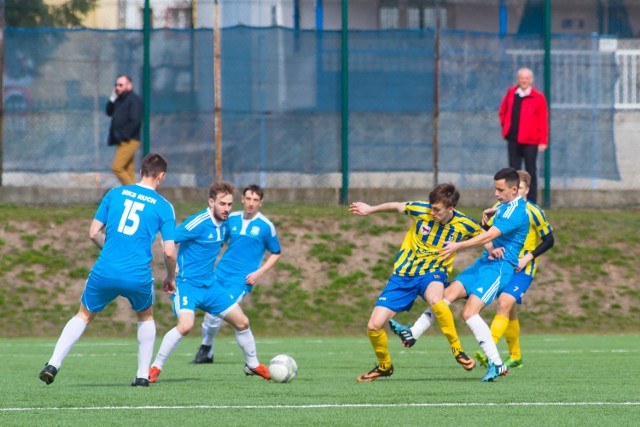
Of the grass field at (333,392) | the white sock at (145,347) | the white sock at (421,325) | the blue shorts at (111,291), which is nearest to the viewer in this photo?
the grass field at (333,392)

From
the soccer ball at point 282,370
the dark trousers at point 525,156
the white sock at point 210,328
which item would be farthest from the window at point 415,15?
the soccer ball at point 282,370

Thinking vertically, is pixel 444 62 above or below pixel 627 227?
above

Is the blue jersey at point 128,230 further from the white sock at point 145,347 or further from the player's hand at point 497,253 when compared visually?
the player's hand at point 497,253

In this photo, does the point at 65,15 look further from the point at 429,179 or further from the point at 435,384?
the point at 435,384

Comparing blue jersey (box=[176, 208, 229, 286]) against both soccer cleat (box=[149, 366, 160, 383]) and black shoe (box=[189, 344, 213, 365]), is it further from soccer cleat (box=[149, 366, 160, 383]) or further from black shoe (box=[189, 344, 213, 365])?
black shoe (box=[189, 344, 213, 365])

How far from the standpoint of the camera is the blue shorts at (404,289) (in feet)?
32.9

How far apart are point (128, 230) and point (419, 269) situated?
93.1 inches

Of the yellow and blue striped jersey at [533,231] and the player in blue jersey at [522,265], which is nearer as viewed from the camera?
the player in blue jersey at [522,265]

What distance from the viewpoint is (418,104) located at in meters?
19.4

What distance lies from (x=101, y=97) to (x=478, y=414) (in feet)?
41.4

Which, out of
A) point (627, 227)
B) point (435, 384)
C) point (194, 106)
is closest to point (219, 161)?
point (194, 106)

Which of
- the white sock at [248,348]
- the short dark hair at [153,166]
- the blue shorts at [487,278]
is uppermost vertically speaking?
the short dark hair at [153,166]

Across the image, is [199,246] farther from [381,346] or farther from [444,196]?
[444,196]

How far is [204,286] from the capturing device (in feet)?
34.2
